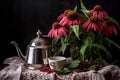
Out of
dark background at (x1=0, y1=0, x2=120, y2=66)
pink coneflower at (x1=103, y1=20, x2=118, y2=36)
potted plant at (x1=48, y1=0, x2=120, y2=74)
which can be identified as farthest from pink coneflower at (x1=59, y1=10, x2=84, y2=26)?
dark background at (x1=0, y1=0, x2=120, y2=66)

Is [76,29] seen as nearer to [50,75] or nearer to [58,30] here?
[58,30]

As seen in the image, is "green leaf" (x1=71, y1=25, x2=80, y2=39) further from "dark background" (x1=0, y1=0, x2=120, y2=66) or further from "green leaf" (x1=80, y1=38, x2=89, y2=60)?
"dark background" (x1=0, y1=0, x2=120, y2=66)

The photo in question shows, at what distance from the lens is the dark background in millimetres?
1269

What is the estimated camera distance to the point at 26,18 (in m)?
1.29

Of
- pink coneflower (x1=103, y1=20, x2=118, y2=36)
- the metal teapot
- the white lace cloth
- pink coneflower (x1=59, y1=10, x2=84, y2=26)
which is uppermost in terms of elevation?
pink coneflower (x1=59, y1=10, x2=84, y2=26)

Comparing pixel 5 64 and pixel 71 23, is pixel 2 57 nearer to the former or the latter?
pixel 5 64

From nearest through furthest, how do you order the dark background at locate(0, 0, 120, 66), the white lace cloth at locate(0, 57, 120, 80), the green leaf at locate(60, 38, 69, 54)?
the white lace cloth at locate(0, 57, 120, 80), the green leaf at locate(60, 38, 69, 54), the dark background at locate(0, 0, 120, 66)

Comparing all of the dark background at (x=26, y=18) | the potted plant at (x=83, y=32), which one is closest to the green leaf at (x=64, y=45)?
the potted plant at (x=83, y=32)

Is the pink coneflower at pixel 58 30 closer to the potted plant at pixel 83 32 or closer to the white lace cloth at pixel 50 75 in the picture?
the potted plant at pixel 83 32

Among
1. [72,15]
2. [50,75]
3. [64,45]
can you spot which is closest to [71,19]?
[72,15]

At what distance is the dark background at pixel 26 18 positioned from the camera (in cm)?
127

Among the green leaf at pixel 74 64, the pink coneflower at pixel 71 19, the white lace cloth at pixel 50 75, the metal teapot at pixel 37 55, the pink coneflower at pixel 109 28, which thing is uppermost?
the pink coneflower at pixel 71 19

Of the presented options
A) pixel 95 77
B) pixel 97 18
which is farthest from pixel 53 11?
pixel 95 77

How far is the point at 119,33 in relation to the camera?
1.26m
